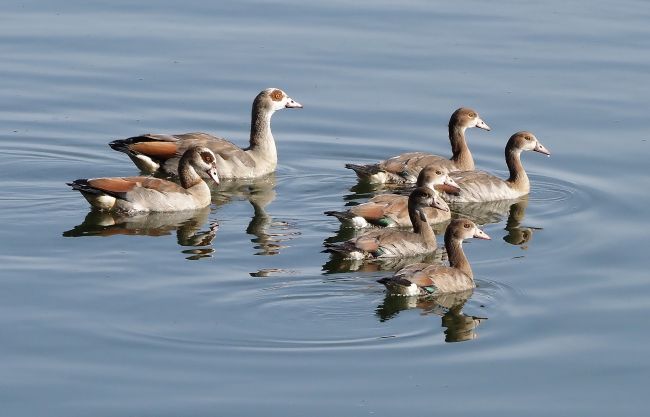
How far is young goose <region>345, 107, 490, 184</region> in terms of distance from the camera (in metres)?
18.9

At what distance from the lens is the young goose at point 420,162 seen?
1886 cm

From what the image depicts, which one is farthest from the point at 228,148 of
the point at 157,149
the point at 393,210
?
the point at 393,210

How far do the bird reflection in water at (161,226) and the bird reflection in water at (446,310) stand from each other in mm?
2531

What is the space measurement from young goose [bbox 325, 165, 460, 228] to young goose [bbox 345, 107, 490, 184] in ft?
2.15

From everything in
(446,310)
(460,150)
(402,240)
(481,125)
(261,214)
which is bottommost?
(446,310)

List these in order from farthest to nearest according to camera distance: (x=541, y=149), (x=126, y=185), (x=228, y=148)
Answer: (x=228, y=148) < (x=541, y=149) < (x=126, y=185)

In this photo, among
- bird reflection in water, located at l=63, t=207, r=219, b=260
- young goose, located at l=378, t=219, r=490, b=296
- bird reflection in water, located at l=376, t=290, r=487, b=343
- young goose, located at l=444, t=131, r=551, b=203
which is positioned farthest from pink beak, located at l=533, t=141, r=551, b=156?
bird reflection in water, located at l=376, t=290, r=487, b=343

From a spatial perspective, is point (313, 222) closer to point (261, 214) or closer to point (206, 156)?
point (261, 214)

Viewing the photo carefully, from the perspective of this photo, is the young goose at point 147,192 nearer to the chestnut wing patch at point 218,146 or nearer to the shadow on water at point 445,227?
the chestnut wing patch at point 218,146

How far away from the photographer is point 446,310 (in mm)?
14141

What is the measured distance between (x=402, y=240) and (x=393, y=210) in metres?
1.22

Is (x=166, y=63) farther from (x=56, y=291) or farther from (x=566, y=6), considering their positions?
(x=56, y=291)

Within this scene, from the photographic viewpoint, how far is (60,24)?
82.2 feet

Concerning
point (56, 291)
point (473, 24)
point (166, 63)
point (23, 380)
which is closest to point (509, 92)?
point (473, 24)
